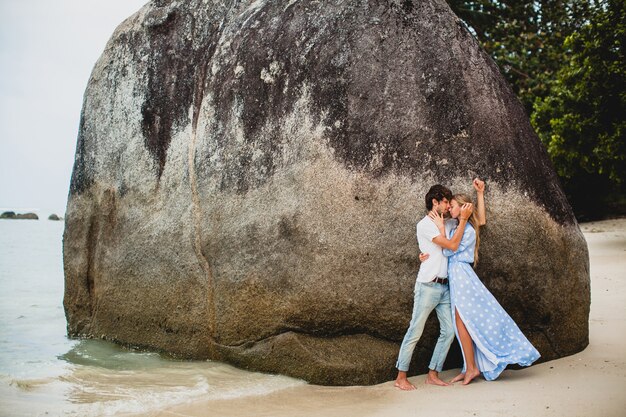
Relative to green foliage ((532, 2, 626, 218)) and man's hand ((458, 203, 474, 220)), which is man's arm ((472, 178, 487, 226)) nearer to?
man's hand ((458, 203, 474, 220))

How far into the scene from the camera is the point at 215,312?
223 inches

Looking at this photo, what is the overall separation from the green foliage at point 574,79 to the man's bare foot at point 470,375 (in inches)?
353

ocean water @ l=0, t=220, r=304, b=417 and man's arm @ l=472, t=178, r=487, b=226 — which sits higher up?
man's arm @ l=472, t=178, r=487, b=226

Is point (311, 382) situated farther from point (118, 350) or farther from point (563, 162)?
point (563, 162)

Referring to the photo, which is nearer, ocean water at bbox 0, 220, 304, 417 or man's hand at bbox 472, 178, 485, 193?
ocean water at bbox 0, 220, 304, 417

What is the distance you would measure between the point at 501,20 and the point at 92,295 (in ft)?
65.4

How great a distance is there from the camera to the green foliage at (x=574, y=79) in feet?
42.0

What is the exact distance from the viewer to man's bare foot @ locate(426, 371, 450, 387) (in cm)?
499

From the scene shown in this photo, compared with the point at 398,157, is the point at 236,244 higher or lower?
lower

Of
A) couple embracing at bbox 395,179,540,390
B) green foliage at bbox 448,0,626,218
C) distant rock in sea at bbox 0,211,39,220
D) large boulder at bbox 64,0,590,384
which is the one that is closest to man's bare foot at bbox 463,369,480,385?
couple embracing at bbox 395,179,540,390

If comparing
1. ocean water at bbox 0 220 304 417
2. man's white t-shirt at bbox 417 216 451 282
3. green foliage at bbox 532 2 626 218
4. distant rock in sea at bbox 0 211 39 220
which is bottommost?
ocean water at bbox 0 220 304 417

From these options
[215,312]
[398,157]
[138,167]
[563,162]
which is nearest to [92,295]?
[138,167]

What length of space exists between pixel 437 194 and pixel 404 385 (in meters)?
1.34

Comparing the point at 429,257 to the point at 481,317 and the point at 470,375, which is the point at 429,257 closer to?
the point at 481,317
